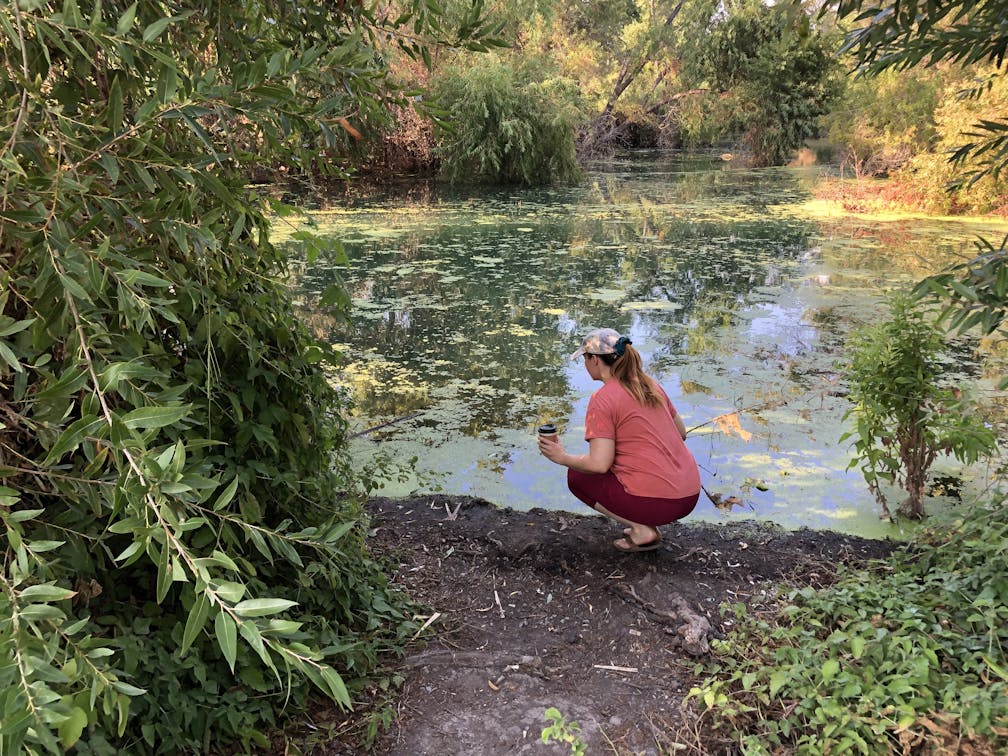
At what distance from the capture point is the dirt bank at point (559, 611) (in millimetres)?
1851

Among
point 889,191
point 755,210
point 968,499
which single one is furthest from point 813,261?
point 968,499

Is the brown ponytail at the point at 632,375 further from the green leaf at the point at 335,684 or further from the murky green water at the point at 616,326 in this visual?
the green leaf at the point at 335,684

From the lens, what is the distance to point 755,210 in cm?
1205

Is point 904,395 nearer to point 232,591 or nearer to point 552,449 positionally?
point 552,449

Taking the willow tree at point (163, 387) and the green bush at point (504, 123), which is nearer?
the willow tree at point (163, 387)

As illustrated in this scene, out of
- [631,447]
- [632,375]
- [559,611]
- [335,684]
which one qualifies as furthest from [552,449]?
[335,684]

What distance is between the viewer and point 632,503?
8.93ft

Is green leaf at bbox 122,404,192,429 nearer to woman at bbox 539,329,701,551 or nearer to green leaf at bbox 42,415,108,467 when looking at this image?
green leaf at bbox 42,415,108,467

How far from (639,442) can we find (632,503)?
243mm

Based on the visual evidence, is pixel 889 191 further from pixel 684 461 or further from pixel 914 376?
pixel 684 461

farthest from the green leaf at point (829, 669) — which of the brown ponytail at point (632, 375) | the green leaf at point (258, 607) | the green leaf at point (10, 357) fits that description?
the green leaf at point (10, 357)

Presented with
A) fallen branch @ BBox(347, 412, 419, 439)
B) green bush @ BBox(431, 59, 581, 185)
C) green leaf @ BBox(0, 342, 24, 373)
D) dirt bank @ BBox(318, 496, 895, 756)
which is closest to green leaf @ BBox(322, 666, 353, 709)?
green leaf @ BBox(0, 342, 24, 373)

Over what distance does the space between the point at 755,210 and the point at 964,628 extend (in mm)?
11163

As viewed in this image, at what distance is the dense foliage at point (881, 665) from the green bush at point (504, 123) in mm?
12751
